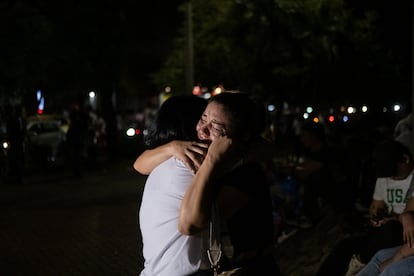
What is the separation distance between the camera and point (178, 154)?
2566 millimetres

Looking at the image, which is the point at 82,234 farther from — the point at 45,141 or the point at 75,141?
the point at 45,141

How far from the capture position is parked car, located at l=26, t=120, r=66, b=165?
1745cm

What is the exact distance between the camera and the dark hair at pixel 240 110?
2504mm

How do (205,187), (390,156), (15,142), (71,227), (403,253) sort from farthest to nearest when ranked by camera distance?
(15,142), (71,227), (390,156), (403,253), (205,187)

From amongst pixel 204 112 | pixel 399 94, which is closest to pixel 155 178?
pixel 204 112

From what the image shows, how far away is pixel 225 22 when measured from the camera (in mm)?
24203

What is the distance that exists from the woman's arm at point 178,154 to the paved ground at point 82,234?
359 centimetres

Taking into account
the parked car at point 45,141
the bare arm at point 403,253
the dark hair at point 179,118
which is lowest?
the parked car at point 45,141

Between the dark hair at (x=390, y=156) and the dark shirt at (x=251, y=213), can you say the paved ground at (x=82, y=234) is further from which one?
the dark shirt at (x=251, y=213)

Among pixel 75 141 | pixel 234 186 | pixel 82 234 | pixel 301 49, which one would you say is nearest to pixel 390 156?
pixel 234 186

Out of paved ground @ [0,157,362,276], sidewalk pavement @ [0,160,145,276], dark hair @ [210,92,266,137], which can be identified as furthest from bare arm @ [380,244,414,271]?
sidewalk pavement @ [0,160,145,276]

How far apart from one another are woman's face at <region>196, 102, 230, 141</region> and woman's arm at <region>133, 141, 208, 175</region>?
0.07m

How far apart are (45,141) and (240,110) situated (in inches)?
680

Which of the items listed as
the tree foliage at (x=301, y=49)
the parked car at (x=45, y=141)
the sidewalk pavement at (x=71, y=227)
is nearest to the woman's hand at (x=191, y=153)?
the sidewalk pavement at (x=71, y=227)
